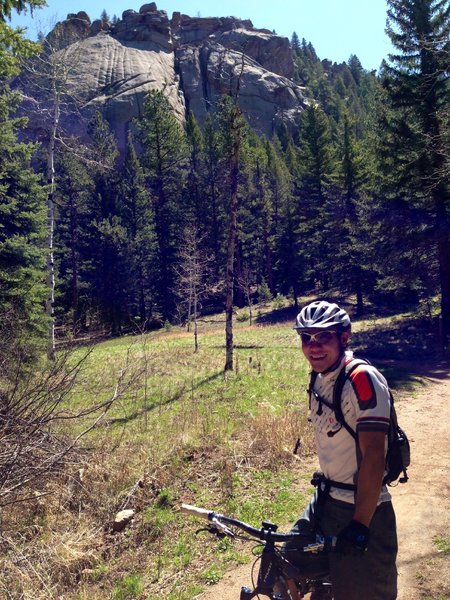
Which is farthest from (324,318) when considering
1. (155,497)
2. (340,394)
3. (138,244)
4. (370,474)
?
(138,244)

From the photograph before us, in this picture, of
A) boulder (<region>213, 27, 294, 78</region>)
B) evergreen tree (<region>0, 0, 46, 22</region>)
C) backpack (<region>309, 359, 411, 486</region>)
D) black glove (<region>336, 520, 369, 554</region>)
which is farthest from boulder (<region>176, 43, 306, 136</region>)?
black glove (<region>336, 520, 369, 554</region>)

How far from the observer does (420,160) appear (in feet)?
64.7

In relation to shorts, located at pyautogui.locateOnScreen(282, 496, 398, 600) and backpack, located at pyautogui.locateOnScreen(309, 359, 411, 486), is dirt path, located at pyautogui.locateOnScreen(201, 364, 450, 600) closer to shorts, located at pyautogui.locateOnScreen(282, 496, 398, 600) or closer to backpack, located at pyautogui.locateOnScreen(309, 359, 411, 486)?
shorts, located at pyautogui.locateOnScreen(282, 496, 398, 600)

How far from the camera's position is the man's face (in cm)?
279

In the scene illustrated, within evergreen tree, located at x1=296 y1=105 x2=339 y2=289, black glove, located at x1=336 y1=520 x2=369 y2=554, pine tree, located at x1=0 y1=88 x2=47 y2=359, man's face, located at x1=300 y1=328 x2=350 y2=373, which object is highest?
evergreen tree, located at x1=296 y1=105 x2=339 y2=289

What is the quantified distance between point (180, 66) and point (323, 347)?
3133 inches

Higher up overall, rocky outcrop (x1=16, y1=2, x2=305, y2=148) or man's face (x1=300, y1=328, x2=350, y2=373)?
rocky outcrop (x1=16, y1=2, x2=305, y2=148)

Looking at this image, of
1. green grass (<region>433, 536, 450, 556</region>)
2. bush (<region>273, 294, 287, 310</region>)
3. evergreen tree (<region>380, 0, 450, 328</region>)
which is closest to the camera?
green grass (<region>433, 536, 450, 556</region>)

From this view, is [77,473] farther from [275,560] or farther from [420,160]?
[420,160]

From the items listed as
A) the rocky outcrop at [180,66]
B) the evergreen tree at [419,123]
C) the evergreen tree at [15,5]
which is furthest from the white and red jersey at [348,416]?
the rocky outcrop at [180,66]

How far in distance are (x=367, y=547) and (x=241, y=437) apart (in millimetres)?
5909

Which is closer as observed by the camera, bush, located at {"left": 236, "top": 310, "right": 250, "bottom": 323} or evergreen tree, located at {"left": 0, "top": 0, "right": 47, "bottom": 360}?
evergreen tree, located at {"left": 0, "top": 0, "right": 47, "bottom": 360}

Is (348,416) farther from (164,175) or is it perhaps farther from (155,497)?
(164,175)

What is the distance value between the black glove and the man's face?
0.83m
